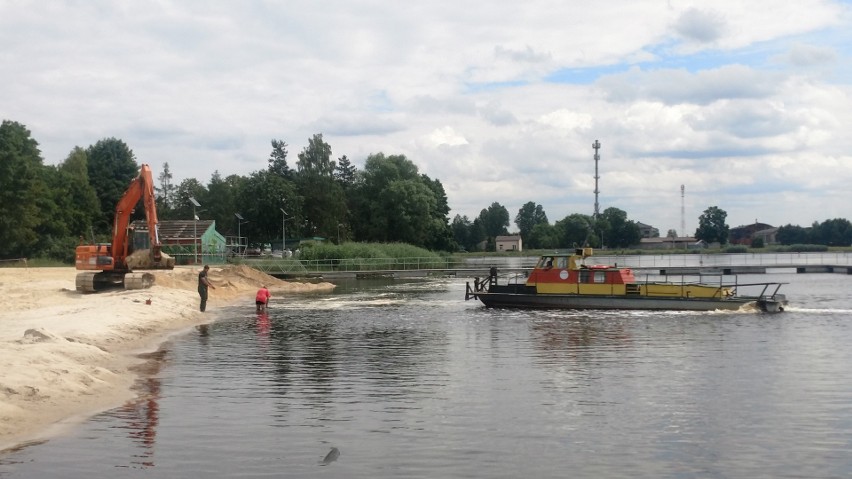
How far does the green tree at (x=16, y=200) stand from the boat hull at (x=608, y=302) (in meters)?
42.8

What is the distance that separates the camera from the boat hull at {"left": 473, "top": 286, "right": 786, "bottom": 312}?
3625 cm

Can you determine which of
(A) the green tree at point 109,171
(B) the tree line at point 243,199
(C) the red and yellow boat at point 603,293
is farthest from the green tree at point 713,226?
(C) the red and yellow boat at point 603,293

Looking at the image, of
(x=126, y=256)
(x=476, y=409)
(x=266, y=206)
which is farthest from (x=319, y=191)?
(x=476, y=409)

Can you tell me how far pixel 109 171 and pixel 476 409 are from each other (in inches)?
3694

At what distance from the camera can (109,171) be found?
9881 cm

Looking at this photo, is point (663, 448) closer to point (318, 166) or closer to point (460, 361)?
point (460, 361)

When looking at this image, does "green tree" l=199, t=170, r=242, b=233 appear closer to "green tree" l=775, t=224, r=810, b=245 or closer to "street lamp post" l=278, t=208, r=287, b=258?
"street lamp post" l=278, t=208, r=287, b=258

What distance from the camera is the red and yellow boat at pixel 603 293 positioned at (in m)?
36.5

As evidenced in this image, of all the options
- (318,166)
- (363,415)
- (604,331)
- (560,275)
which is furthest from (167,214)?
(363,415)

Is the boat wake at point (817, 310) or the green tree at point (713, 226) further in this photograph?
the green tree at point (713, 226)

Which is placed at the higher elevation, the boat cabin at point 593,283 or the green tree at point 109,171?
the green tree at point 109,171

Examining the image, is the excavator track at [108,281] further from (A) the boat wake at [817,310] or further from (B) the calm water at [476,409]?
(A) the boat wake at [817,310]

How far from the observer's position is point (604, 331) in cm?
2847

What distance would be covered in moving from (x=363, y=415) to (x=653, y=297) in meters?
26.0
